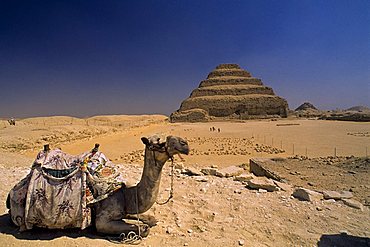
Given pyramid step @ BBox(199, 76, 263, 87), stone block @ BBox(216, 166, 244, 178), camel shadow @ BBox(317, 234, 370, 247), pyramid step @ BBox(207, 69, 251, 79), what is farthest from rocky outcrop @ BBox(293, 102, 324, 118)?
camel shadow @ BBox(317, 234, 370, 247)

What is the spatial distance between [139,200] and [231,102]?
7083 centimetres

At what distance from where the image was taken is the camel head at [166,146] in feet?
11.5

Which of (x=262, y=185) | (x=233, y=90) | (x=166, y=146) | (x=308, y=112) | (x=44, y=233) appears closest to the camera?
(x=166, y=146)

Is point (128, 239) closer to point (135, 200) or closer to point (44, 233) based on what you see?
point (135, 200)

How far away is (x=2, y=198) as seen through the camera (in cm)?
532

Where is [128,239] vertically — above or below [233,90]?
below

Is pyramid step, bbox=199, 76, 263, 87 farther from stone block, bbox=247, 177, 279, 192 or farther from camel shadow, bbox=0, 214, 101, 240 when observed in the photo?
camel shadow, bbox=0, 214, 101, 240

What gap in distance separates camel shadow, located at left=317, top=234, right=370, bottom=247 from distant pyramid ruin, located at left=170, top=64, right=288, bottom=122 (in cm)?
6163

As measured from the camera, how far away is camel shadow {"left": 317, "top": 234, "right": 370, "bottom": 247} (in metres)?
3.86

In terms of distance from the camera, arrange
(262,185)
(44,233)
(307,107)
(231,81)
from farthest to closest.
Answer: (307,107)
(231,81)
(262,185)
(44,233)

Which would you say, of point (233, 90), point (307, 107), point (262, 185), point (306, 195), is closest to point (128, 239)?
point (262, 185)

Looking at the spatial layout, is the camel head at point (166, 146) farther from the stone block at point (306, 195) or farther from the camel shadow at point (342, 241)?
the stone block at point (306, 195)

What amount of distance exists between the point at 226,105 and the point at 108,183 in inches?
2769

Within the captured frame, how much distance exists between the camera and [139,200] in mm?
3852
